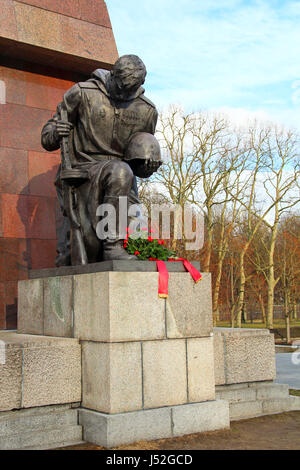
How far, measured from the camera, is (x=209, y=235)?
27.7 m

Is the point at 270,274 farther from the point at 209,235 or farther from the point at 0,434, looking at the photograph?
the point at 0,434

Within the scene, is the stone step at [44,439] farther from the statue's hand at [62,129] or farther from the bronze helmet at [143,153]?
the statue's hand at [62,129]

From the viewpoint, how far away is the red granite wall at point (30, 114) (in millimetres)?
8969

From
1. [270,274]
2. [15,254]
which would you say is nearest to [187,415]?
[15,254]

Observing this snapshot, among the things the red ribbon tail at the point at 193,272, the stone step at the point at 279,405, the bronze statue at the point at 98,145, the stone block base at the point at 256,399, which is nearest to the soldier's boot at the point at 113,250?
the bronze statue at the point at 98,145

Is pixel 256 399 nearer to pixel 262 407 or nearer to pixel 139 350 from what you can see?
pixel 262 407

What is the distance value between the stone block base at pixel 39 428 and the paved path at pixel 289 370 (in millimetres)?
4354

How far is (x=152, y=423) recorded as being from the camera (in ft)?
17.3

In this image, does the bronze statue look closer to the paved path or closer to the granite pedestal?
the granite pedestal

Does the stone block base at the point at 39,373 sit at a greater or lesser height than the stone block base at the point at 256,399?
greater

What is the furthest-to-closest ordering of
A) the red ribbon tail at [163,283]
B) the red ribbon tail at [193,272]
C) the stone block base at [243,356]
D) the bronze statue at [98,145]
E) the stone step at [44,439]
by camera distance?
the stone block base at [243,356] → the bronze statue at [98,145] → the red ribbon tail at [193,272] → the red ribbon tail at [163,283] → the stone step at [44,439]

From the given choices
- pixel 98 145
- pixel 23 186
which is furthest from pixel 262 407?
pixel 23 186

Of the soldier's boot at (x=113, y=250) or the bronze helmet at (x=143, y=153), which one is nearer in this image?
the soldier's boot at (x=113, y=250)

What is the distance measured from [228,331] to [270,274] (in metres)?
27.1
